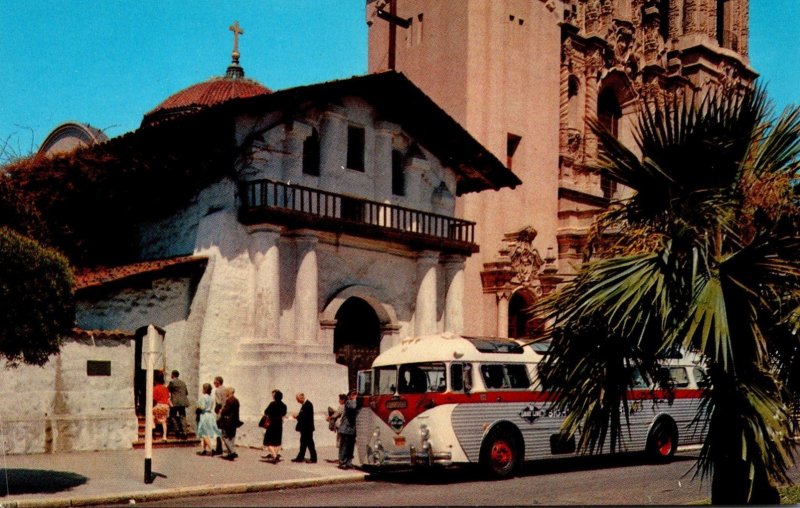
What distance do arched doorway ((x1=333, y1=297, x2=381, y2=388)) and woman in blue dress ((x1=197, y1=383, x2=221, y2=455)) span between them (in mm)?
6362

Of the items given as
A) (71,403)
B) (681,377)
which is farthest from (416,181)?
(71,403)

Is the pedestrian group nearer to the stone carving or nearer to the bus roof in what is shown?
the bus roof

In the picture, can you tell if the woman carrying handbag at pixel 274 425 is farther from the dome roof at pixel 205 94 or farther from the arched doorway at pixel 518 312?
the dome roof at pixel 205 94

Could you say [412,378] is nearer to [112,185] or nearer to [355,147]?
[355,147]

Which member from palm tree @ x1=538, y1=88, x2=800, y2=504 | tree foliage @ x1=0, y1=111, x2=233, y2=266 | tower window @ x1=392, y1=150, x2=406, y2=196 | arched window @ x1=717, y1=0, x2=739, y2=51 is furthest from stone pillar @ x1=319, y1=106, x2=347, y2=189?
arched window @ x1=717, y1=0, x2=739, y2=51

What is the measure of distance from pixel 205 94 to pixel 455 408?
2339 cm

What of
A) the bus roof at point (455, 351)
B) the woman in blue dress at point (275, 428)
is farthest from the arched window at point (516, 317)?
the woman in blue dress at point (275, 428)

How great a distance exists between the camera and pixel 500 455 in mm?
18594

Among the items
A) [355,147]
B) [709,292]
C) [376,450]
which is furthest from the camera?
[355,147]

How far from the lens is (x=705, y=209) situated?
10883mm

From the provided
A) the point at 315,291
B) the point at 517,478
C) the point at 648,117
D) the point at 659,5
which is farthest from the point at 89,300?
the point at 659,5

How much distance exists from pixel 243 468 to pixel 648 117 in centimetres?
1124

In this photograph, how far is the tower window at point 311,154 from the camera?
25.9 m

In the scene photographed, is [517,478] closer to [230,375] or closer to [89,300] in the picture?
[230,375]
